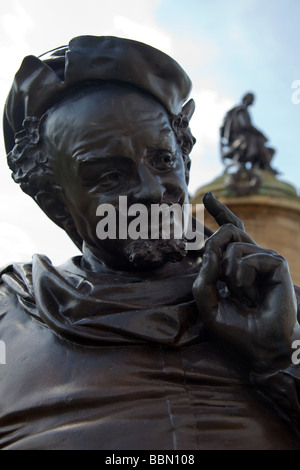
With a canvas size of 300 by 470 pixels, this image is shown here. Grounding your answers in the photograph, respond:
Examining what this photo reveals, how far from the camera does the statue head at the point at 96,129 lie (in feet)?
9.59

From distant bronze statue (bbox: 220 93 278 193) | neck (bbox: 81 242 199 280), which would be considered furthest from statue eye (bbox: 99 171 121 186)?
distant bronze statue (bbox: 220 93 278 193)

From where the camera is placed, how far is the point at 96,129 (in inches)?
116

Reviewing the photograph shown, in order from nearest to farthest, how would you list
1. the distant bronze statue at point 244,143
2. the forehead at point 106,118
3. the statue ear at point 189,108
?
the forehead at point 106,118 < the statue ear at point 189,108 < the distant bronze statue at point 244,143

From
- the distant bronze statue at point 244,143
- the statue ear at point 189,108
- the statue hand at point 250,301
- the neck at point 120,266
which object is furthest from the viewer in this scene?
the distant bronze statue at point 244,143

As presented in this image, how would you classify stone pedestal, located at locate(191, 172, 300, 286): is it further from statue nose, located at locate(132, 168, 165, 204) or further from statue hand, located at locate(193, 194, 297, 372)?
statue hand, located at locate(193, 194, 297, 372)

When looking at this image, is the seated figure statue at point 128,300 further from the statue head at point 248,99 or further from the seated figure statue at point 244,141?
the statue head at point 248,99

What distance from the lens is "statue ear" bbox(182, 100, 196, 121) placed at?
3519 millimetres

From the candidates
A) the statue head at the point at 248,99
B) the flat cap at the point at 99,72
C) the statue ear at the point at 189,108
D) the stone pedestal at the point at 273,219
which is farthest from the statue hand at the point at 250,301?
the statue head at the point at 248,99

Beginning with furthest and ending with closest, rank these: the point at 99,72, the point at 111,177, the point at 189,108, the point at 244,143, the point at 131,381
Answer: the point at 244,143, the point at 189,108, the point at 99,72, the point at 111,177, the point at 131,381

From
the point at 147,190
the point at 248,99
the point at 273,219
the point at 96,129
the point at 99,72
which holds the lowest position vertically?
the point at 273,219

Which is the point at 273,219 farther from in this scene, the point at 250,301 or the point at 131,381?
the point at 131,381

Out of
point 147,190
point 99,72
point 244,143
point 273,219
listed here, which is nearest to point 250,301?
point 147,190

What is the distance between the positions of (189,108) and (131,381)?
5.17 feet

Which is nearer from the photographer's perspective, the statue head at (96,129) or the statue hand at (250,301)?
the statue hand at (250,301)
